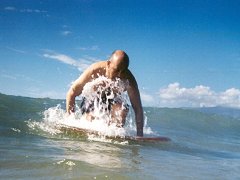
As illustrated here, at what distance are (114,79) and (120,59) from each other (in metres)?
0.54

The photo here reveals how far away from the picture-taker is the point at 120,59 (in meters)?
6.64

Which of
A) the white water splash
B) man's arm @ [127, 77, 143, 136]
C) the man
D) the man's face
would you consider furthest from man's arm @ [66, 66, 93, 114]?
man's arm @ [127, 77, 143, 136]

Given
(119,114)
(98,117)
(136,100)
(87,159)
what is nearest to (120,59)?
(136,100)

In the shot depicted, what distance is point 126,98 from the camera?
7.43 metres

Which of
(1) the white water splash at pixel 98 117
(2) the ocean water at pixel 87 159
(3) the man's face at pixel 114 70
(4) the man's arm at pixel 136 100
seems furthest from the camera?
(4) the man's arm at pixel 136 100

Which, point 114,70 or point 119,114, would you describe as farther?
point 119,114

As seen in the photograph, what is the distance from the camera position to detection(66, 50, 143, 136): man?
6797mm

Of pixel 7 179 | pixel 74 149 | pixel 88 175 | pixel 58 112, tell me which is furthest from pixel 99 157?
pixel 58 112

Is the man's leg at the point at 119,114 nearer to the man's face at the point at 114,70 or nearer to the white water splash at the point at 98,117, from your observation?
the white water splash at the point at 98,117

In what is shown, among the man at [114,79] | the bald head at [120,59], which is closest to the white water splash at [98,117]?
the man at [114,79]

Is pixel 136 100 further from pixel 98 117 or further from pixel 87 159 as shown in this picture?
pixel 87 159

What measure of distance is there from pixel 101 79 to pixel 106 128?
97cm

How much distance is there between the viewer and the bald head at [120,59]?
6.66m

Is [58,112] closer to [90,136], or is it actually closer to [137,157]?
[90,136]
